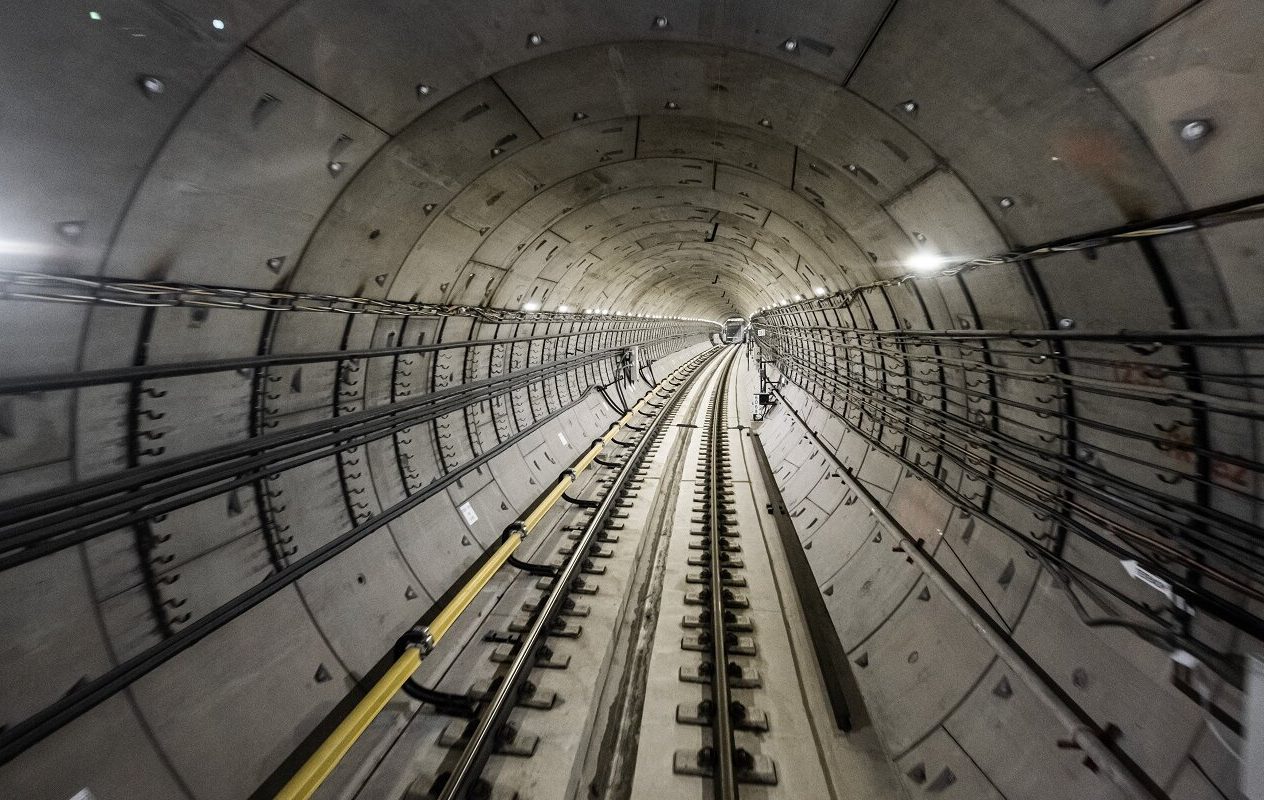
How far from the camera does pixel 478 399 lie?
7.04 m

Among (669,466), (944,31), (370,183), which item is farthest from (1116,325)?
(669,466)

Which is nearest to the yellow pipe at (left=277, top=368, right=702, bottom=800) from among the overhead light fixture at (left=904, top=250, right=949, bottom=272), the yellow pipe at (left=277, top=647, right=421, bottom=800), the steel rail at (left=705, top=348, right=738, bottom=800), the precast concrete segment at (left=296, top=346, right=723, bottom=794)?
the yellow pipe at (left=277, top=647, right=421, bottom=800)

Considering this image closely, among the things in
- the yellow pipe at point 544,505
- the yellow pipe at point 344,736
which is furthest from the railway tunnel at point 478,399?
the yellow pipe at point 544,505

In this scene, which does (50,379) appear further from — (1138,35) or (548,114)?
(1138,35)

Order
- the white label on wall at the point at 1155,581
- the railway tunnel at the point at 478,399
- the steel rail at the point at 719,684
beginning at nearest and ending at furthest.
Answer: the railway tunnel at the point at 478,399, the white label on wall at the point at 1155,581, the steel rail at the point at 719,684

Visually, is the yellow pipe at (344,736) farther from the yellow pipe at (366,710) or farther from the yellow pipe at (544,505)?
the yellow pipe at (544,505)

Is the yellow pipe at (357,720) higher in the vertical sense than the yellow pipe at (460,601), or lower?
lower

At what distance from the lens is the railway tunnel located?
7.93ft

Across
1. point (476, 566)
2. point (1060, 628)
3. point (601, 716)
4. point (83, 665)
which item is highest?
point (83, 665)

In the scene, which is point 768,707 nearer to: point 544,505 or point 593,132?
point 544,505

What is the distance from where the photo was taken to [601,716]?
4.62 meters

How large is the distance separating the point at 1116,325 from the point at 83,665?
7176mm

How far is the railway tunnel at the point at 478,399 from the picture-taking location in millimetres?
2418

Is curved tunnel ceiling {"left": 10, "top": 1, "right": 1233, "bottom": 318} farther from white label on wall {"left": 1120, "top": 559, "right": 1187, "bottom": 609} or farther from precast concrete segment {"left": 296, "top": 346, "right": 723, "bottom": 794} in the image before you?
precast concrete segment {"left": 296, "top": 346, "right": 723, "bottom": 794}
